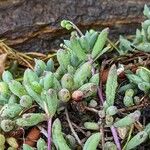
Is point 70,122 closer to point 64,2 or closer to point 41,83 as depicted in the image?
point 41,83

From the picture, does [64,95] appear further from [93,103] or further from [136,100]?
[136,100]

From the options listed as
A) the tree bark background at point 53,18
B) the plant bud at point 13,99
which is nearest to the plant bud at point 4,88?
the plant bud at point 13,99

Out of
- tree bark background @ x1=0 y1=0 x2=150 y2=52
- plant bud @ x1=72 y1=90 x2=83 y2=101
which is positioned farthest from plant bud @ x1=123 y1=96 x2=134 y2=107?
tree bark background @ x1=0 y1=0 x2=150 y2=52

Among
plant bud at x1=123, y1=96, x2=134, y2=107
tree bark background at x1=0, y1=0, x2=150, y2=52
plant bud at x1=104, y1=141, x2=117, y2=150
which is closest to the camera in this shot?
plant bud at x1=104, y1=141, x2=117, y2=150

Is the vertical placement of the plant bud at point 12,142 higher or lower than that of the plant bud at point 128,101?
lower

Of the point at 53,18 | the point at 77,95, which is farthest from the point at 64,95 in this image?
the point at 53,18

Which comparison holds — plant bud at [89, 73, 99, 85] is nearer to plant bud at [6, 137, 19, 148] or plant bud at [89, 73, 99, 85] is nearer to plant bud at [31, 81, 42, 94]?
plant bud at [31, 81, 42, 94]

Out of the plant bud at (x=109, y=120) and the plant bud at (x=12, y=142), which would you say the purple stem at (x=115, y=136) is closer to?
the plant bud at (x=109, y=120)
